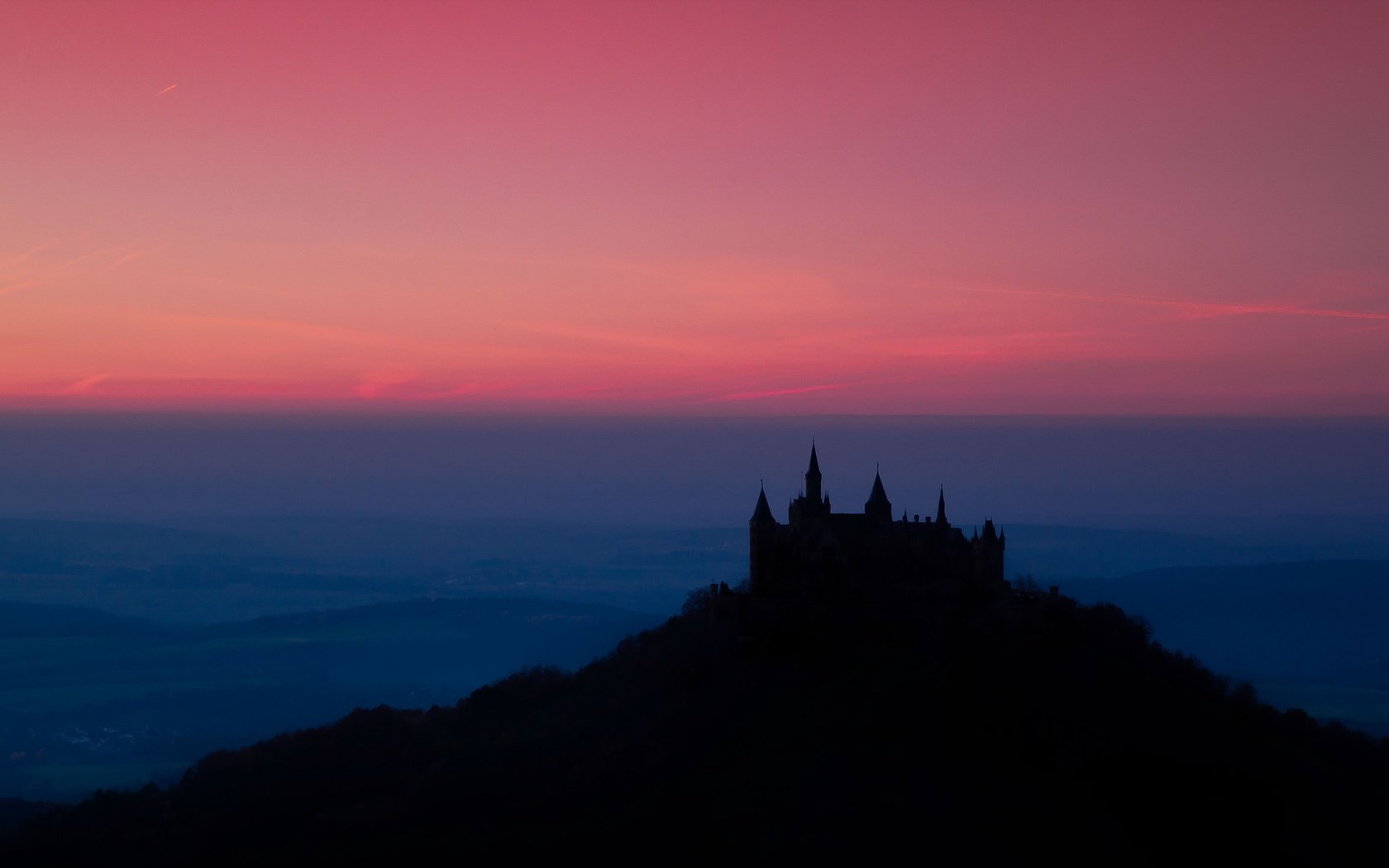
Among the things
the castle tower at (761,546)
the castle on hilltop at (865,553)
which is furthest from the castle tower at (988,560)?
the castle tower at (761,546)

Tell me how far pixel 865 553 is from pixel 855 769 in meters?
12.5

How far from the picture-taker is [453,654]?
17788cm

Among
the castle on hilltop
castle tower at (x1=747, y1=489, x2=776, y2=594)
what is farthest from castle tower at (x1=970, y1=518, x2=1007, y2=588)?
castle tower at (x1=747, y1=489, x2=776, y2=594)

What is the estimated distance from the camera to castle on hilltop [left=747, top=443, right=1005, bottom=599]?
5784 centimetres

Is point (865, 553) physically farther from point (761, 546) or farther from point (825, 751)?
point (825, 751)

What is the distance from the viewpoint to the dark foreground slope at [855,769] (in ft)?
157

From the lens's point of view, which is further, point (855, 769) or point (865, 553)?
point (865, 553)

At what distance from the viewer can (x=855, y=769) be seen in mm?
49406

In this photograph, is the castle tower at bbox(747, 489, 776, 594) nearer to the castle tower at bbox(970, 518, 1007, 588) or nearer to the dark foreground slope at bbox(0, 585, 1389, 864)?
the dark foreground slope at bbox(0, 585, 1389, 864)

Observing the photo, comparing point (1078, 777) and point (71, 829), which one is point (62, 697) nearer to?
point (71, 829)

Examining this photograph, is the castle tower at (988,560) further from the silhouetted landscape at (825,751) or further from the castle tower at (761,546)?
the castle tower at (761,546)

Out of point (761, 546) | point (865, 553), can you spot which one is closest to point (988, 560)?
point (865, 553)

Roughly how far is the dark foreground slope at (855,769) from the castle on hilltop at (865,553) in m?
1.48

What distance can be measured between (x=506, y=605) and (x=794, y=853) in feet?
507
